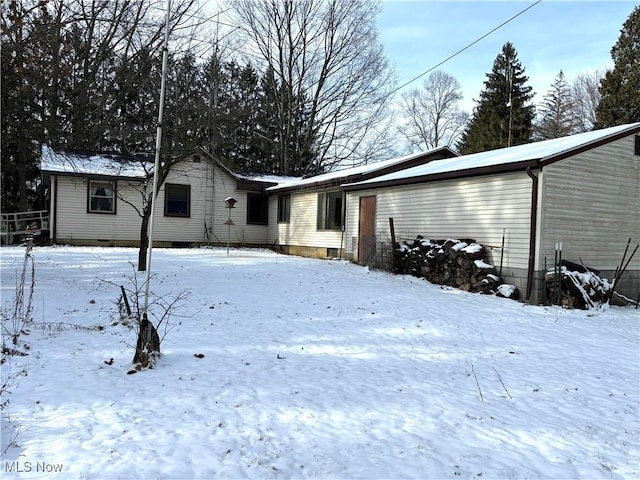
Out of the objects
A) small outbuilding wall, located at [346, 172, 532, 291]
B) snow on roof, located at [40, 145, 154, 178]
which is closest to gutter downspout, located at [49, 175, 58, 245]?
snow on roof, located at [40, 145, 154, 178]

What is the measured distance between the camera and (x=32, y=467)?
8.75 feet

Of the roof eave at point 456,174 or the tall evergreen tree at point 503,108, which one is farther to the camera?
the tall evergreen tree at point 503,108

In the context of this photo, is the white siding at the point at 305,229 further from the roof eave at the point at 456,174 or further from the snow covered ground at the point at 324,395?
the snow covered ground at the point at 324,395

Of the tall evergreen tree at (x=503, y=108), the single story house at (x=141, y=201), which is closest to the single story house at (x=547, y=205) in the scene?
the single story house at (x=141, y=201)

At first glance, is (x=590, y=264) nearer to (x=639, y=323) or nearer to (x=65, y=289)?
(x=639, y=323)

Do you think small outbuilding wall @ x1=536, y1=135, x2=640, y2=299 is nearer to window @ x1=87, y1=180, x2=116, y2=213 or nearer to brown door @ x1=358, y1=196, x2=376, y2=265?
brown door @ x1=358, y1=196, x2=376, y2=265

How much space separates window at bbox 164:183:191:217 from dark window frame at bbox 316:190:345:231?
6284 mm

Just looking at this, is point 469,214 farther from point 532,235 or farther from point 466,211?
point 532,235

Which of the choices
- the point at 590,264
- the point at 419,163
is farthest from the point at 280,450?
the point at 419,163

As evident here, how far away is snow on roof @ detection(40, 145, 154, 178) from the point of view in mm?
17234

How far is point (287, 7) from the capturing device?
1216 inches

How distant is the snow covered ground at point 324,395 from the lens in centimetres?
293

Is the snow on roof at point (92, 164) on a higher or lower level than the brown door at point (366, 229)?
higher

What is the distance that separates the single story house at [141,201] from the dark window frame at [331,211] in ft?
12.2
